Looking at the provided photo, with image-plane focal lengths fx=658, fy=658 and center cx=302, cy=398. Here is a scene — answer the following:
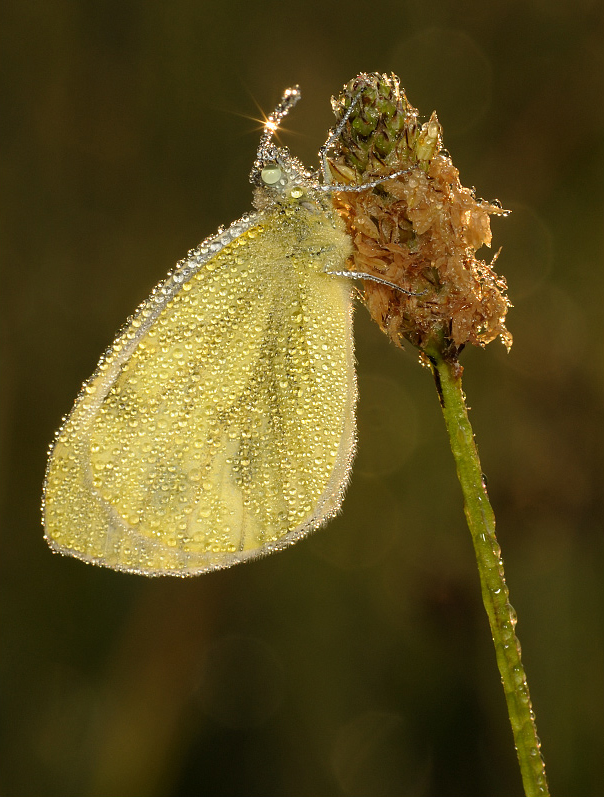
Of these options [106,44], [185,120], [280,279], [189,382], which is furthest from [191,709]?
[106,44]

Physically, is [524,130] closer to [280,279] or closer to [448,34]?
[448,34]

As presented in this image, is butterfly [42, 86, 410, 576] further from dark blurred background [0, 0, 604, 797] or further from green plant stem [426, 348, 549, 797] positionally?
green plant stem [426, 348, 549, 797]

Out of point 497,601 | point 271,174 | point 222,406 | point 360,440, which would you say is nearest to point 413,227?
point 497,601

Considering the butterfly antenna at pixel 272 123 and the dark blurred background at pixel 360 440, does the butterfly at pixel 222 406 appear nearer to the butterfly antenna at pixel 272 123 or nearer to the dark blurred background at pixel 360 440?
the butterfly antenna at pixel 272 123

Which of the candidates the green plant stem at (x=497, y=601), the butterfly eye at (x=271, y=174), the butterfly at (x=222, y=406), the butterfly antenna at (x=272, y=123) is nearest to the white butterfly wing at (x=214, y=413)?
the butterfly at (x=222, y=406)

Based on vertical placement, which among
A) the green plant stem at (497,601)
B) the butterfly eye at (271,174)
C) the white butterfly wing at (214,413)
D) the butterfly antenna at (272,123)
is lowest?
the green plant stem at (497,601)

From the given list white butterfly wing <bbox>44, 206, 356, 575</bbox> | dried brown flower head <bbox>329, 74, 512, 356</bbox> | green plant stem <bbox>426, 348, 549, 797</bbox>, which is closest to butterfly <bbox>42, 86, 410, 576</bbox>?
white butterfly wing <bbox>44, 206, 356, 575</bbox>
